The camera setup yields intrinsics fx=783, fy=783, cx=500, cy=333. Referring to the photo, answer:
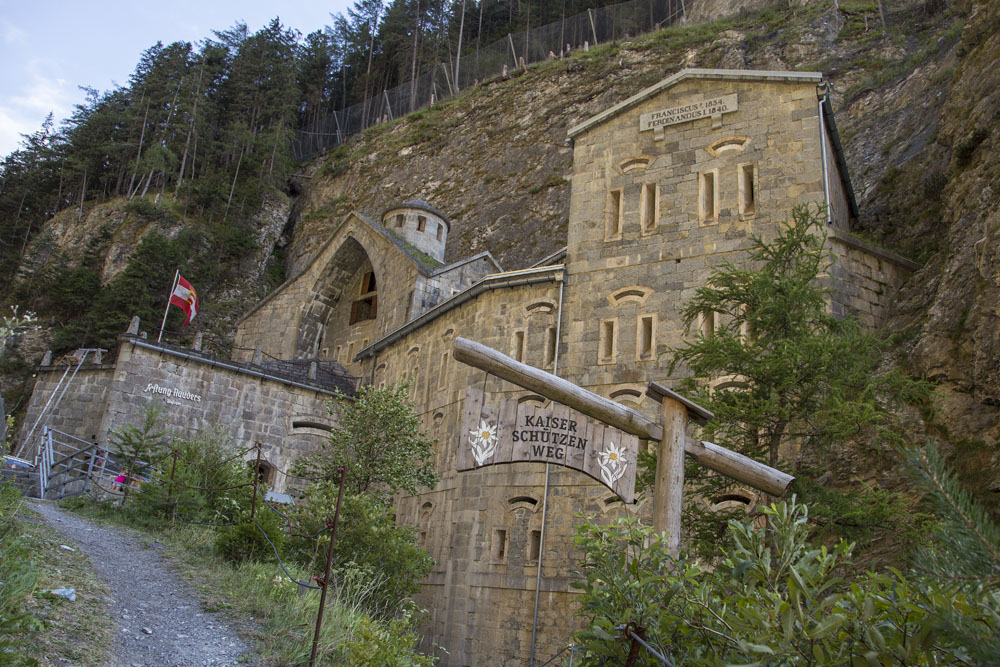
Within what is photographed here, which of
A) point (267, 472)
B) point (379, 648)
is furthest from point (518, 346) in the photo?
point (379, 648)

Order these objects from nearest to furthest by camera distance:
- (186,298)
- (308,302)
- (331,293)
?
(186,298)
(308,302)
(331,293)

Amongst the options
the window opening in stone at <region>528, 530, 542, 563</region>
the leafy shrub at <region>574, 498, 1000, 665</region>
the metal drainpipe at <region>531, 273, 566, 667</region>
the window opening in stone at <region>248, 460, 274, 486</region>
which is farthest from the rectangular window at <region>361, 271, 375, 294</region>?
the leafy shrub at <region>574, 498, 1000, 665</region>

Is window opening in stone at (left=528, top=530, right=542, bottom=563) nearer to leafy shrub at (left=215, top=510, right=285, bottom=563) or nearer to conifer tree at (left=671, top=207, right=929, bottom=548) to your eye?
leafy shrub at (left=215, top=510, right=285, bottom=563)

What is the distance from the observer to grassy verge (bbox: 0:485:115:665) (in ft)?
21.2

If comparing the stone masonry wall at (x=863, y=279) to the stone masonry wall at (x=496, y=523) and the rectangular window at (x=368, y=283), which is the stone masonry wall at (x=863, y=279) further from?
the rectangular window at (x=368, y=283)

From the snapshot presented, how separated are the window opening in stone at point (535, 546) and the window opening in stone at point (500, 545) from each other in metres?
0.67

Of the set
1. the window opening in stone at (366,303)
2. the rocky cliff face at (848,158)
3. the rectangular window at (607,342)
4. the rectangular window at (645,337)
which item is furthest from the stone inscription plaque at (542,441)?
the window opening in stone at (366,303)

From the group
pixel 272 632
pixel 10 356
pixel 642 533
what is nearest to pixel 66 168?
pixel 10 356

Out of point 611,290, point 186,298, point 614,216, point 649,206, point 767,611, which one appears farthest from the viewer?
point 186,298

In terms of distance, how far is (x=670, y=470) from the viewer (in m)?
7.34

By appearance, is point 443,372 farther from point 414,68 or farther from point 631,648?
point 414,68

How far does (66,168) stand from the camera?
167ft

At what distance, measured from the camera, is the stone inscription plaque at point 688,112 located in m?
18.0

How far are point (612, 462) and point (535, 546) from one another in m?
10.0
